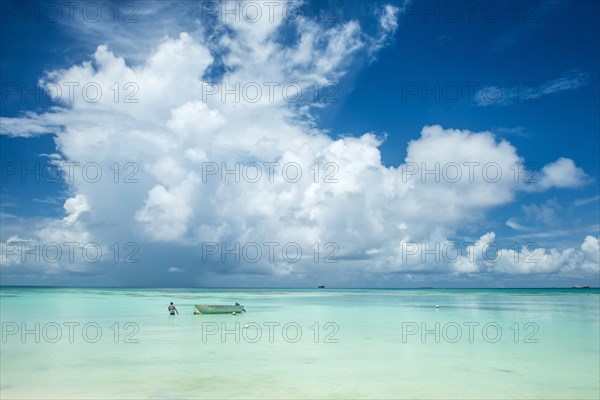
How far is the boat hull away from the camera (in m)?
37.5

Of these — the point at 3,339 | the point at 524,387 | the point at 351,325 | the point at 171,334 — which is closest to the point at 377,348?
the point at 524,387

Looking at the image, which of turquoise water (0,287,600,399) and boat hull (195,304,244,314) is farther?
boat hull (195,304,244,314)

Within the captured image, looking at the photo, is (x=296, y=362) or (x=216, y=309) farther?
(x=216, y=309)

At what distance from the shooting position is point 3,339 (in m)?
22.3

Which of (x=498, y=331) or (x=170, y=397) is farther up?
(x=170, y=397)

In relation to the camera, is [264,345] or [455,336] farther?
[455,336]

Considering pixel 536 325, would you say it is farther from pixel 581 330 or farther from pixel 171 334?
pixel 171 334

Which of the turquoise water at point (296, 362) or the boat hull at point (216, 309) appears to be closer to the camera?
the turquoise water at point (296, 362)

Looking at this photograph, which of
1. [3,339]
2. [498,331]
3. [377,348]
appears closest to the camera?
[377,348]

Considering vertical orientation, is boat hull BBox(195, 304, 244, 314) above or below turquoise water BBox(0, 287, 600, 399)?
below

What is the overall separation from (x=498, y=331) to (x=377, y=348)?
11.1 metres

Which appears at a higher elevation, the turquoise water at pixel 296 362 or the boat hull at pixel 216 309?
the turquoise water at pixel 296 362

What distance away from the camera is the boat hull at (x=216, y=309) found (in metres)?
37.5

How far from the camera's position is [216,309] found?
3822 centimetres
